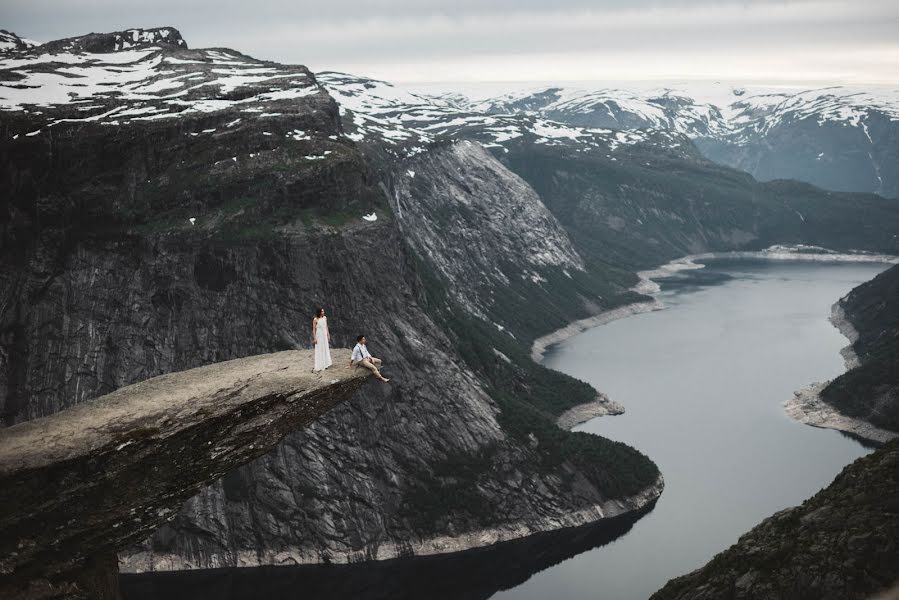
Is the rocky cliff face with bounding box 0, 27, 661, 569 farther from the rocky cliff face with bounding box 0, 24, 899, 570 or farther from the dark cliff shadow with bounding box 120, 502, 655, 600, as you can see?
the dark cliff shadow with bounding box 120, 502, 655, 600

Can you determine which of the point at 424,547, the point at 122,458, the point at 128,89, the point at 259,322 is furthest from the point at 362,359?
the point at 128,89

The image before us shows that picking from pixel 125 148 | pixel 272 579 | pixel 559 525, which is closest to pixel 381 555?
pixel 272 579

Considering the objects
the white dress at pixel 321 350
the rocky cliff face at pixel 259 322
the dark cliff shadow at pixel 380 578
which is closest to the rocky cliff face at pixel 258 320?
the rocky cliff face at pixel 259 322

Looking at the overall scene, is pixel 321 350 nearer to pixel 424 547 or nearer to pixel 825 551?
pixel 825 551

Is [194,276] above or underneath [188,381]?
underneath

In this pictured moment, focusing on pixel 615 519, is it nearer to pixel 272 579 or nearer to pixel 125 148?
pixel 272 579

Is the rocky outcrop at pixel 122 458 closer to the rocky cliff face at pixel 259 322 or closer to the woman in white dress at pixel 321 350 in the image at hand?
the woman in white dress at pixel 321 350

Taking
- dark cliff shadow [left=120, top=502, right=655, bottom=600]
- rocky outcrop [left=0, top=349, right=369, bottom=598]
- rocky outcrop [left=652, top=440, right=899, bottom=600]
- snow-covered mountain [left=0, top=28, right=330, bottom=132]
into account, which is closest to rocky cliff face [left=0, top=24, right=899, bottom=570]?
snow-covered mountain [left=0, top=28, right=330, bottom=132]
